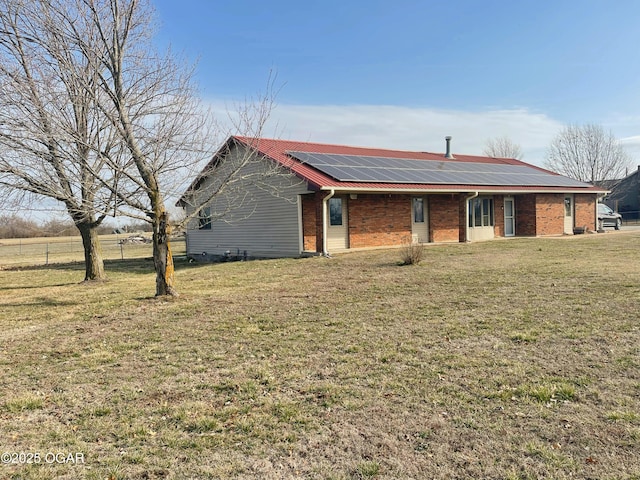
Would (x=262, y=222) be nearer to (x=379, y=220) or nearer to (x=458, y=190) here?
(x=379, y=220)

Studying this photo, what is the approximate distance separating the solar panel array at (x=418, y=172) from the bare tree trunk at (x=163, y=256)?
8.40 m

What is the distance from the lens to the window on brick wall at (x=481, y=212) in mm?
22013


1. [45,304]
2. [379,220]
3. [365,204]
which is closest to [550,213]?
[379,220]

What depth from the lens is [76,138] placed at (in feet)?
25.5

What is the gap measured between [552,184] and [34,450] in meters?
26.1

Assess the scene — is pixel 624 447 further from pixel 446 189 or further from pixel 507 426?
pixel 446 189

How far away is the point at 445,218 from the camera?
68.7ft

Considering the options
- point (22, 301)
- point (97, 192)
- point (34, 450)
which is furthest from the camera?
point (22, 301)

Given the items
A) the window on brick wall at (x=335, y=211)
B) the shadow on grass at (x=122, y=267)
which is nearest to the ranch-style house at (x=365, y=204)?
the window on brick wall at (x=335, y=211)

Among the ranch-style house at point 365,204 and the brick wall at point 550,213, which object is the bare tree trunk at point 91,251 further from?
the brick wall at point 550,213

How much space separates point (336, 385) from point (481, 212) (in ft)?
65.4

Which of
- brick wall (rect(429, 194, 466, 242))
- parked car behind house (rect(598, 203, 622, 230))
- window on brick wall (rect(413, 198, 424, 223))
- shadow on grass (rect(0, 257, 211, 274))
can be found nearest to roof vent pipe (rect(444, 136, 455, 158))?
brick wall (rect(429, 194, 466, 242))

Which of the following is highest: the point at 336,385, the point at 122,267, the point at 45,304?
the point at 122,267

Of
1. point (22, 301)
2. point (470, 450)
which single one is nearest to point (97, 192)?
point (22, 301)
